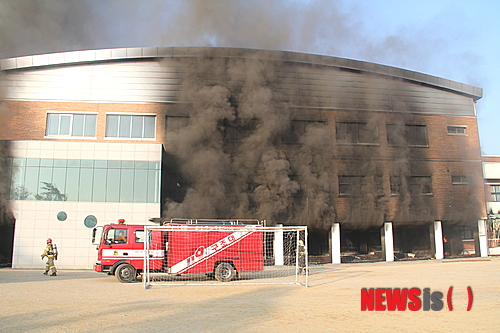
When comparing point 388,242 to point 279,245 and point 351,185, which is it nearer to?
point 351,185

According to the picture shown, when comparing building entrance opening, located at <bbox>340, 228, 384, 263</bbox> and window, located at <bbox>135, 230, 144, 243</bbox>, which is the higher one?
window, located at <bbox>135, 230, 144, 243</bbox>

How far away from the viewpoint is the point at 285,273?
53.8 feet

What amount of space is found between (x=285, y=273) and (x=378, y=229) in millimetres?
11845

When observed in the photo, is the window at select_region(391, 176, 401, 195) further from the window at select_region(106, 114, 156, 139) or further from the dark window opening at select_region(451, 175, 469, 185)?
the window at select_region(106, 114, 156, 139)

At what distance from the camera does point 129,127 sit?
23.3m

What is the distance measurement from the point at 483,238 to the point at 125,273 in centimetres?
2346

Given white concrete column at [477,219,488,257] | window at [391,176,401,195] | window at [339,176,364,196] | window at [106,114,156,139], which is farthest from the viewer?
white concrete column at [477,219,488,257]

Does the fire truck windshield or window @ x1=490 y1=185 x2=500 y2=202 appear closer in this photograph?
the fire truck windshield

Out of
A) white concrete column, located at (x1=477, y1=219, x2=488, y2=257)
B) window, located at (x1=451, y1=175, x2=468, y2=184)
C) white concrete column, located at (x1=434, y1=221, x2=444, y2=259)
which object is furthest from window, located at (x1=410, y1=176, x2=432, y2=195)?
white concrete column, located at (x1=477, y1=219, x2=488, y2=257)

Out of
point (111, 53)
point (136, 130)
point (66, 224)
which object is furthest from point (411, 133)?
point (66, 224)

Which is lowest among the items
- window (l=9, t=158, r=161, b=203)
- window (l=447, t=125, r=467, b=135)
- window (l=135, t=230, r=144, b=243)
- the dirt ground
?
the dirt ground

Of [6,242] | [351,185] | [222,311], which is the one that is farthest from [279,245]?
[6,242]

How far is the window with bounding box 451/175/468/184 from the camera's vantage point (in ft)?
86.1

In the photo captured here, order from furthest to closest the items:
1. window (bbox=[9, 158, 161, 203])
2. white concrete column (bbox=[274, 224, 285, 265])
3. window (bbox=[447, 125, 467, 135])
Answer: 1. window (bbox=[447, 125, 467, 135])
2. white concrete column (bbox=[274, 224, 285, 265])
3. window (bbox=[9, 158, 161, 203])
